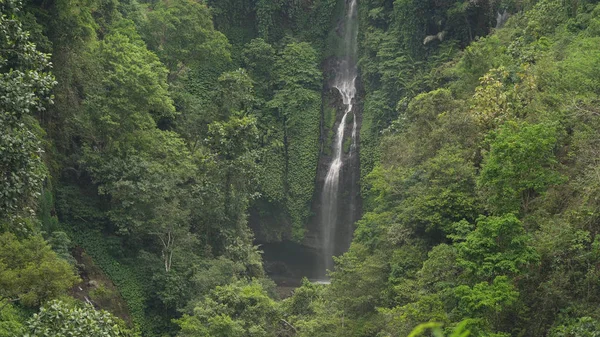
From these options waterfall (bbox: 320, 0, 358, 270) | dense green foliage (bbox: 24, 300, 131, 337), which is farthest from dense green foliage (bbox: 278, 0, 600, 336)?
waterfall (bbox: 320, 0, 358, 270)

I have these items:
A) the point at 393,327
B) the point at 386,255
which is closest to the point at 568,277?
the point at 393,327

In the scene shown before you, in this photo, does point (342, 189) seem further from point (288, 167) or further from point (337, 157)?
point (288, 167)

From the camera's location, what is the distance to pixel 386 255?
61.8ft

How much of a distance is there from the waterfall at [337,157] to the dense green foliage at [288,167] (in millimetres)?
803

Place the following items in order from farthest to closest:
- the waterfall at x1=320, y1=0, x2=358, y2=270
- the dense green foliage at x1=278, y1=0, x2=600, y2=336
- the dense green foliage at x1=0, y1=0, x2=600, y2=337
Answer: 1. the waterfall at x1=320, y1=0, x2=358, y2=270
2. the dense green foliage at x1=0, y1=0, x2=600, y2=337
3. the dense green foliage at x1=278, y1=0, x2=600, y2=336

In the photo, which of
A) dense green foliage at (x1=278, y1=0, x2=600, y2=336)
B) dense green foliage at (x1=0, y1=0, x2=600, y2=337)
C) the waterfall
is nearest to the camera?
dense green foliage at (x1=278, y1=0, x2=600, y2=336)

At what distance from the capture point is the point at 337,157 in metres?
35.4

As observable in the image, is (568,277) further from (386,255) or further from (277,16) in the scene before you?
(277,16)

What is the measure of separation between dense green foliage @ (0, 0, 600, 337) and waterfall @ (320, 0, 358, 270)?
0.80 meters

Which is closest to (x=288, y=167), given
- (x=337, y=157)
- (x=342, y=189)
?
(x=337, y=157)

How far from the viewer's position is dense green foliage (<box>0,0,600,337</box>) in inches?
483

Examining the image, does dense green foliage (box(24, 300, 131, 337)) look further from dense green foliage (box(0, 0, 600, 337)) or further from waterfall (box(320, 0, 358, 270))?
waterfall (box(320, 0, 358, 270))

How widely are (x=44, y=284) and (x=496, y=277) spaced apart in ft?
31.8

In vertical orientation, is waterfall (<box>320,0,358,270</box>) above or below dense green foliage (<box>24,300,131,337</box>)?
above
